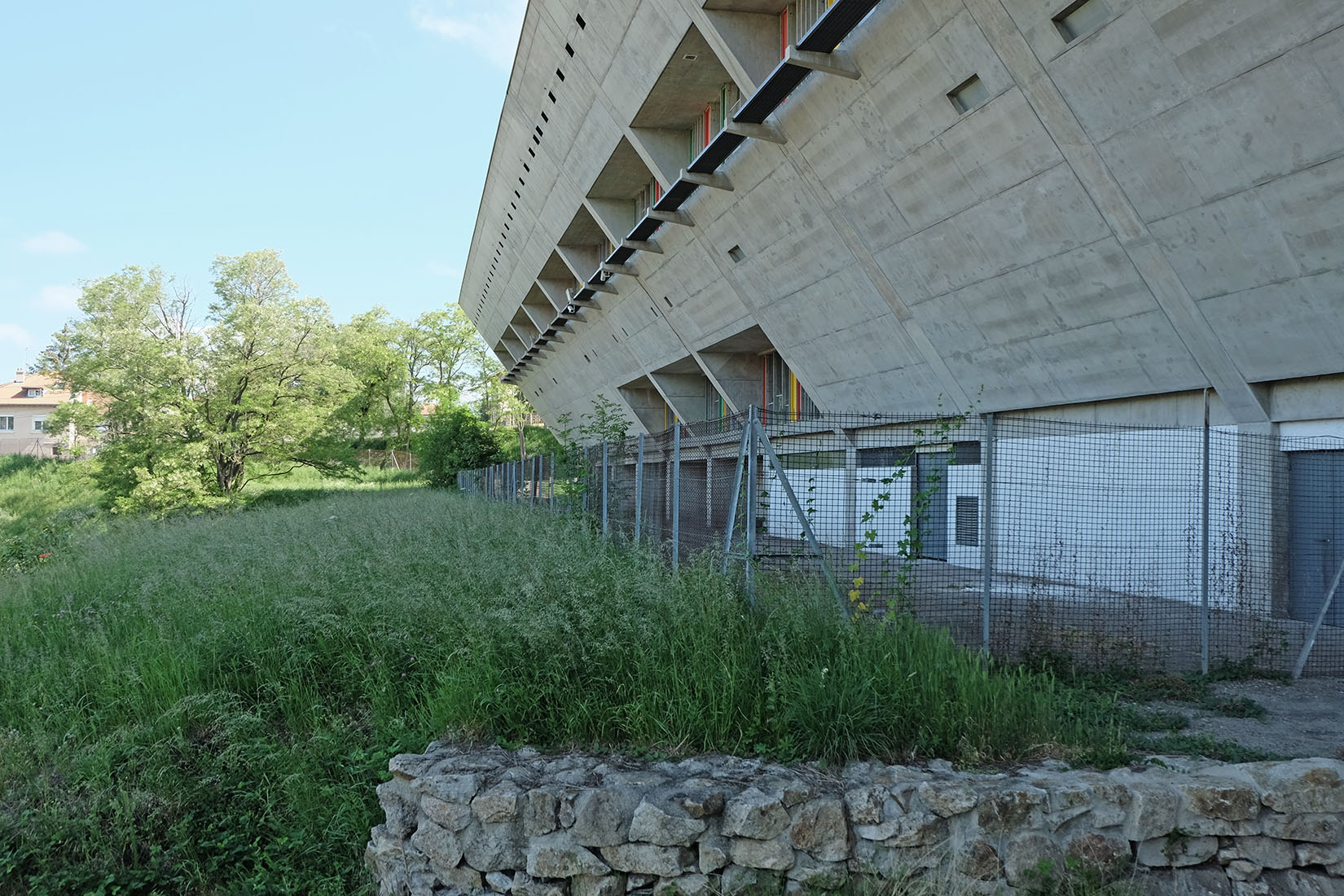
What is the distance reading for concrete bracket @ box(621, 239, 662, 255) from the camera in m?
20.3

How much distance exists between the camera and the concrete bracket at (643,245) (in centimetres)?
2034

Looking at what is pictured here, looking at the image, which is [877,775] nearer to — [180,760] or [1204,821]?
[1204,821]

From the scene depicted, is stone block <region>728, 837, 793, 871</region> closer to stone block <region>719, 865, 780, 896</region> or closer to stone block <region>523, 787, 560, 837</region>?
stone block <region>719, 865, 780, 896</region>

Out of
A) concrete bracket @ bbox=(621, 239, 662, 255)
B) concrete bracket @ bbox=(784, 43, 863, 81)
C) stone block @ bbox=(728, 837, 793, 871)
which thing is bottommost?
stone block @ bbox=(728, 837, 793, 871)

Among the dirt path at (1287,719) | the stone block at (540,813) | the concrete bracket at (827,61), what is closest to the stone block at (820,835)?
the stone block at (540,813)

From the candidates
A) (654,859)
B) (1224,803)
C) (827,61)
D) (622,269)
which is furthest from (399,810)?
(622,269)

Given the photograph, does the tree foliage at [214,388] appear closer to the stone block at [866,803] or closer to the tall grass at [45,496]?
the tall grass at [45,496]

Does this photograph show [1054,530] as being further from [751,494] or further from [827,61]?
[827,61]

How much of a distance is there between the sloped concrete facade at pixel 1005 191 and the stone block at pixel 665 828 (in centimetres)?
A: 808

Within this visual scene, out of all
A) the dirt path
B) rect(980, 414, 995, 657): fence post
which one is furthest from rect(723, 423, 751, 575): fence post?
the dirt path

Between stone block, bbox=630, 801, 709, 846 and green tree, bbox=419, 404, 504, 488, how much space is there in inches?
1675

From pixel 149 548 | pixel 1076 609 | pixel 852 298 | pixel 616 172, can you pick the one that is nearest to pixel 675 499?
pixel 1076 609

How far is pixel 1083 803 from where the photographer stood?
4.59 meters

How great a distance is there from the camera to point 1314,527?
10391 millimetres
